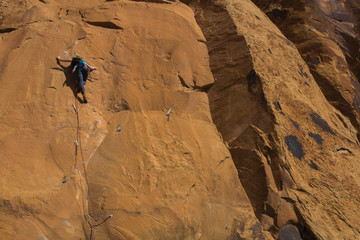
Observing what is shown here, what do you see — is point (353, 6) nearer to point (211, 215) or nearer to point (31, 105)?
point (211, 215)

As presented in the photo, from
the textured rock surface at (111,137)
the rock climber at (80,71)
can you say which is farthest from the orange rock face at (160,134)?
the rock climber at (80,71)

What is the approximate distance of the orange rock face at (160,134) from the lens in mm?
3881

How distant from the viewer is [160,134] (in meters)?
4.77

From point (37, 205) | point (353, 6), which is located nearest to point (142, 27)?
point (37, 205)

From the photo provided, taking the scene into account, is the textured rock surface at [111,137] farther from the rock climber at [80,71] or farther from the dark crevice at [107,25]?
the rock climber at [80,71]

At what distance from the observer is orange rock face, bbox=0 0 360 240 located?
3881mm

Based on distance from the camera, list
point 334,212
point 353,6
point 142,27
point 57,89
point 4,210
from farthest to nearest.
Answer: point 353,6
point 142,27
point 57,89
point 334,212
point 4,210

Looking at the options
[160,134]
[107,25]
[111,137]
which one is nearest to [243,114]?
[160,134]

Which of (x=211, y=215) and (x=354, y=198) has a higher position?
(x=354, y=198)

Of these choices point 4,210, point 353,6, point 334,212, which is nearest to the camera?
point 4,210

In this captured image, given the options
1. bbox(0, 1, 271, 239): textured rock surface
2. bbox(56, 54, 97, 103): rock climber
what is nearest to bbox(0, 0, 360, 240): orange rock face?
bbox(0, 1, 271, 239): textured rock surface

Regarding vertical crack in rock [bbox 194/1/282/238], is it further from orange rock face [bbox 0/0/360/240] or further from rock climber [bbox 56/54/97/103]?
rock climber [bbox 56/54/97/103]

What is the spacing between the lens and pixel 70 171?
4.01 meters

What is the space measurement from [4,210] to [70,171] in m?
0.94
